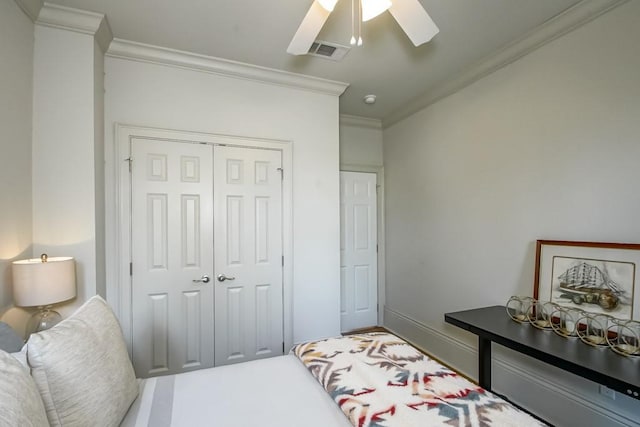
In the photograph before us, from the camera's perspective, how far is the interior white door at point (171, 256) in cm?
229

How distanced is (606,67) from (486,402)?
81.2 inches

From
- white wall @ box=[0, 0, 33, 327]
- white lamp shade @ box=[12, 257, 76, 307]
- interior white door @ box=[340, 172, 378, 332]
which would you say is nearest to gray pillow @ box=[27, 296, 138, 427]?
white lamp shade @ box=[12, 257, 76, 307]

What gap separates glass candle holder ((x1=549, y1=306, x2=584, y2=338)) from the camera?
66.2 inches

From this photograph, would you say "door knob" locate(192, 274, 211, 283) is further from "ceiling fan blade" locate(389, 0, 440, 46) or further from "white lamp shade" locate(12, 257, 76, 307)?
"ceiling fan blade" locate(389, 0, 440, 46)

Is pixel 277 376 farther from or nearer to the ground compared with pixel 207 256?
nearer to the ground

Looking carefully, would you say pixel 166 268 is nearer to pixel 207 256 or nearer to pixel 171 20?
pixel 207 256

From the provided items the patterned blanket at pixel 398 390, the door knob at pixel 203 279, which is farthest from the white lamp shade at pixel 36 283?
the patterned blanket at pixel 398 390

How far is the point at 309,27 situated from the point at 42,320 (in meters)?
2.26

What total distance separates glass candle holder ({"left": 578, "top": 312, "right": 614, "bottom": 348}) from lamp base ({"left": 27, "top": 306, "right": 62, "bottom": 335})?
3012mm

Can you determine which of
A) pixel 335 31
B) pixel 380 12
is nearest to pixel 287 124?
pixel 335 31

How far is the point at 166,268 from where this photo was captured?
237 centimetres

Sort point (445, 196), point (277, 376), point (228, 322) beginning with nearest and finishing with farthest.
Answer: point (277, 376)
point (228, 322)
point (445, 196)

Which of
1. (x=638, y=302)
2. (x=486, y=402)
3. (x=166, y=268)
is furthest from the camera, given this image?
(x=166, y=268)

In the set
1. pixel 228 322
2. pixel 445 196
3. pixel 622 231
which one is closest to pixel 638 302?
pixel 622 231
